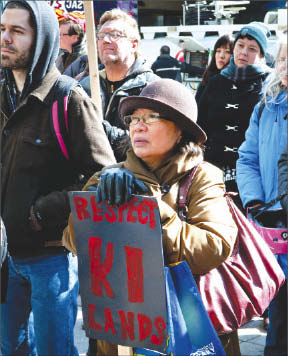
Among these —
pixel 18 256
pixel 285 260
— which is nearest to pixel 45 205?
pixel 18 256

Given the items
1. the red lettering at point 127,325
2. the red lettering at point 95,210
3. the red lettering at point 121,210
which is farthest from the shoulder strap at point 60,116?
the red lettering at point 127,325

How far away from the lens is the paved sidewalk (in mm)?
4055

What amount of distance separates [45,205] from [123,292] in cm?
60

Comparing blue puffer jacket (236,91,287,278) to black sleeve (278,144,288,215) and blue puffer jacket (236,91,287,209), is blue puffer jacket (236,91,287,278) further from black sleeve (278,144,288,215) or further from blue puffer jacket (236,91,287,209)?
black sleeve (278,144,288,215)

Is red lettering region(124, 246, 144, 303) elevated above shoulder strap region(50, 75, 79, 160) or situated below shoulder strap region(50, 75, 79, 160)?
below

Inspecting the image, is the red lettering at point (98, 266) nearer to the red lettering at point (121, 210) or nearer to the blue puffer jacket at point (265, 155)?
the red lettering at point (121, 210)

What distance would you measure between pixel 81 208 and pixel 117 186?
235 mm

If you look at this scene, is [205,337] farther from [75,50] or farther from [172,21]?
[172,21]

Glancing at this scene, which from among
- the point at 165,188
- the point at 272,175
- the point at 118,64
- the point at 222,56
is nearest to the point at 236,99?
the point at 118,64

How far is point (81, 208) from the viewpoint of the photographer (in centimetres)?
239

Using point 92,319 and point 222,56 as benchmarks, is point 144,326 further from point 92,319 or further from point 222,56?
point 222,56

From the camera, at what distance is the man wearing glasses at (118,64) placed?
12.1 feet

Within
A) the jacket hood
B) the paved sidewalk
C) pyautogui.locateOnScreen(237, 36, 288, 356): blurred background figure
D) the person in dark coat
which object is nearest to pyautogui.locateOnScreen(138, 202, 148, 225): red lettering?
the jacket hood

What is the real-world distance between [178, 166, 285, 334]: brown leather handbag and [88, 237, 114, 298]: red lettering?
0.32 meters
